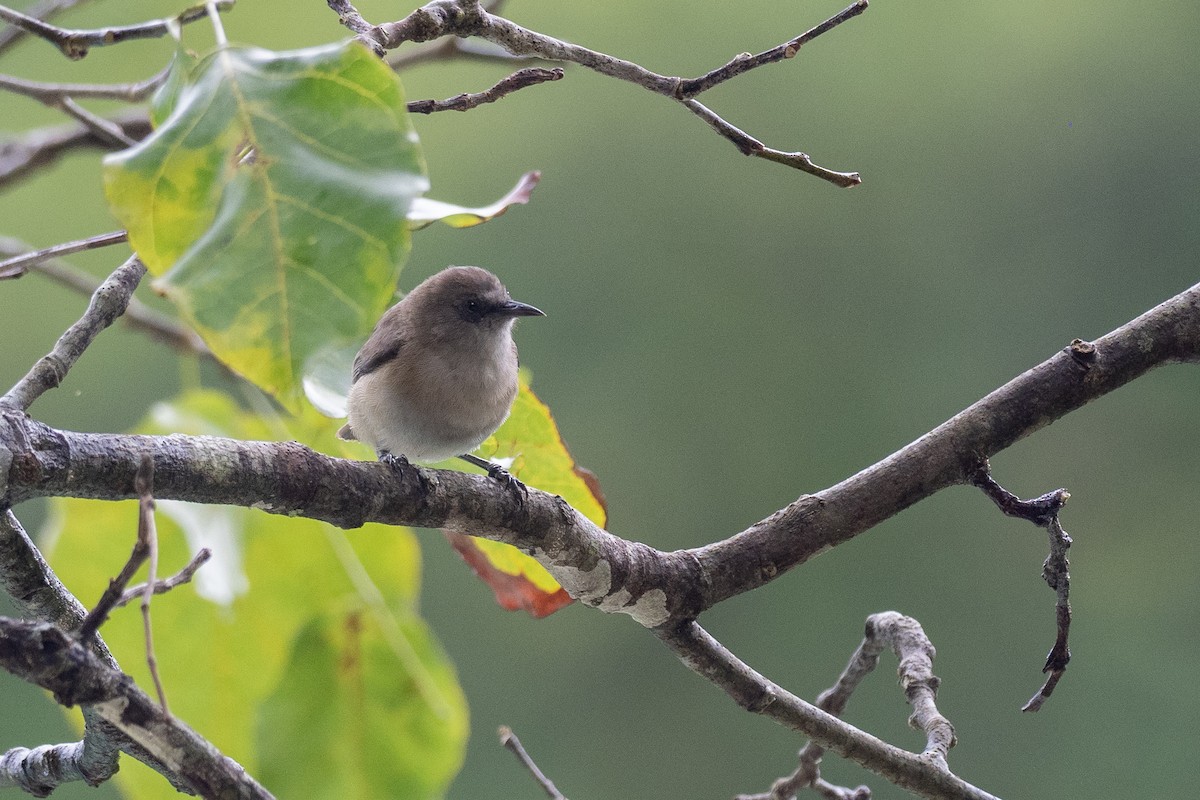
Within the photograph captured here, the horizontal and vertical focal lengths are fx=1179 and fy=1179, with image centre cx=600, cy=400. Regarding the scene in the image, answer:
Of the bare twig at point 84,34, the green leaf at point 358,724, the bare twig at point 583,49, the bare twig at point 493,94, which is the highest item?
the bare twig at point 583,49

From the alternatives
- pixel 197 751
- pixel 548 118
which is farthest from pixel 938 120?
pixel 197 751

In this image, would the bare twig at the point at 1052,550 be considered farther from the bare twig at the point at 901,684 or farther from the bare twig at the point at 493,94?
the bare twig at the point at 493,94

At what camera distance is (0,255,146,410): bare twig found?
37.3 inches

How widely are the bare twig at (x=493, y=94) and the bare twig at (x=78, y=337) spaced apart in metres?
0.33

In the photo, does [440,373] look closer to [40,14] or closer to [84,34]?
[84,34]

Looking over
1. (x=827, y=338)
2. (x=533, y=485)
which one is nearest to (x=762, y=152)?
(x=533, y=485)

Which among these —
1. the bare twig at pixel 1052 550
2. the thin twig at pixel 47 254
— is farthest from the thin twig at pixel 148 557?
the bare twig at pixel 1052 550

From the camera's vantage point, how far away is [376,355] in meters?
2.02

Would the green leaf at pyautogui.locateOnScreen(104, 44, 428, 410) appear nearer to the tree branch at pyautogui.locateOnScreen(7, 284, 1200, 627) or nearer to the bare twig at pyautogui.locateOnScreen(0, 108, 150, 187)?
the tree branch at pyautogui.locateOnScreen(7, 284, 1200, 627)

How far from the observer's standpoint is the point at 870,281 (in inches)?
225

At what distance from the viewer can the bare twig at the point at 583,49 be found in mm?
1139

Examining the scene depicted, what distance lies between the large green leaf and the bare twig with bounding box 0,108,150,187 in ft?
1.98

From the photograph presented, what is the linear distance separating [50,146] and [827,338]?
14.1 ft

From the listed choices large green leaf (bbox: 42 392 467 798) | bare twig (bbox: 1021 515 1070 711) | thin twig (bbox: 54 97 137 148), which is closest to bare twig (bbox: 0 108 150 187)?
thin twig (bbox: 54 97 137 148)
